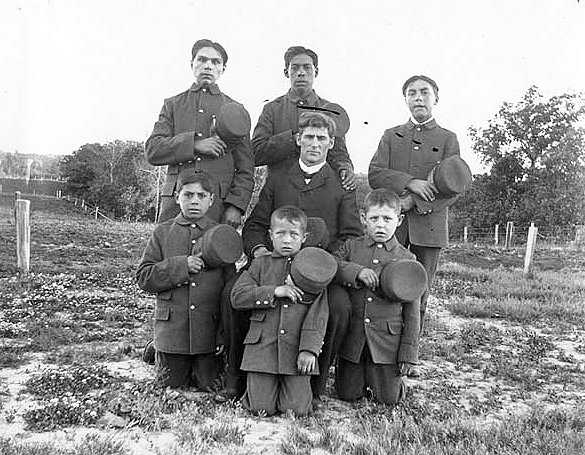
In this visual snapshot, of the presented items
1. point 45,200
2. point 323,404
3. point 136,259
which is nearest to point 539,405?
point 323,404

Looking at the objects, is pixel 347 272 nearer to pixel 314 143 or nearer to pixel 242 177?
pixel 314 143

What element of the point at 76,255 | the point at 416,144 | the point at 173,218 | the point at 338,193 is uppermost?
the point at 416,144

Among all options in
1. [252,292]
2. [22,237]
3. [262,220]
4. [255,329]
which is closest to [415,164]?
[262,220]

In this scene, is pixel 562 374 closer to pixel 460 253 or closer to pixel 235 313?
pixel 235 313

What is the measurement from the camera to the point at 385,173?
555cm

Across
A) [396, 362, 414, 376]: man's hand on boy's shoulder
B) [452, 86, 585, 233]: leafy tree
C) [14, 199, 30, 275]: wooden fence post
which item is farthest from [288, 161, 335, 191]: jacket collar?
[452, 86, 585, 233]: leafy tree

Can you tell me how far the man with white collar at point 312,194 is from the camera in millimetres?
5051

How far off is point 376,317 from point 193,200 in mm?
1690

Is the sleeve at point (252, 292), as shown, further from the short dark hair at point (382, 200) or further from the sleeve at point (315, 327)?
the short dark hair at point (382, 200)

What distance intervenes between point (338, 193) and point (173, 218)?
1.45 m

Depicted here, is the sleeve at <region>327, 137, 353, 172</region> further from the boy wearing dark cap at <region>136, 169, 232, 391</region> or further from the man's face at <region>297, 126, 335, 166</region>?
the boy wearing dark cap at <region>136, 169, 232, 391</region>

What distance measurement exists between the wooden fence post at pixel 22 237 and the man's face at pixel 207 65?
7.24 meters

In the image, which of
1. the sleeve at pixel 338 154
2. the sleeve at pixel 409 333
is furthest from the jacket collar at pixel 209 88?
the sleeve at pixel 409 333

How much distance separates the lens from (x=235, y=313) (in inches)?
184
